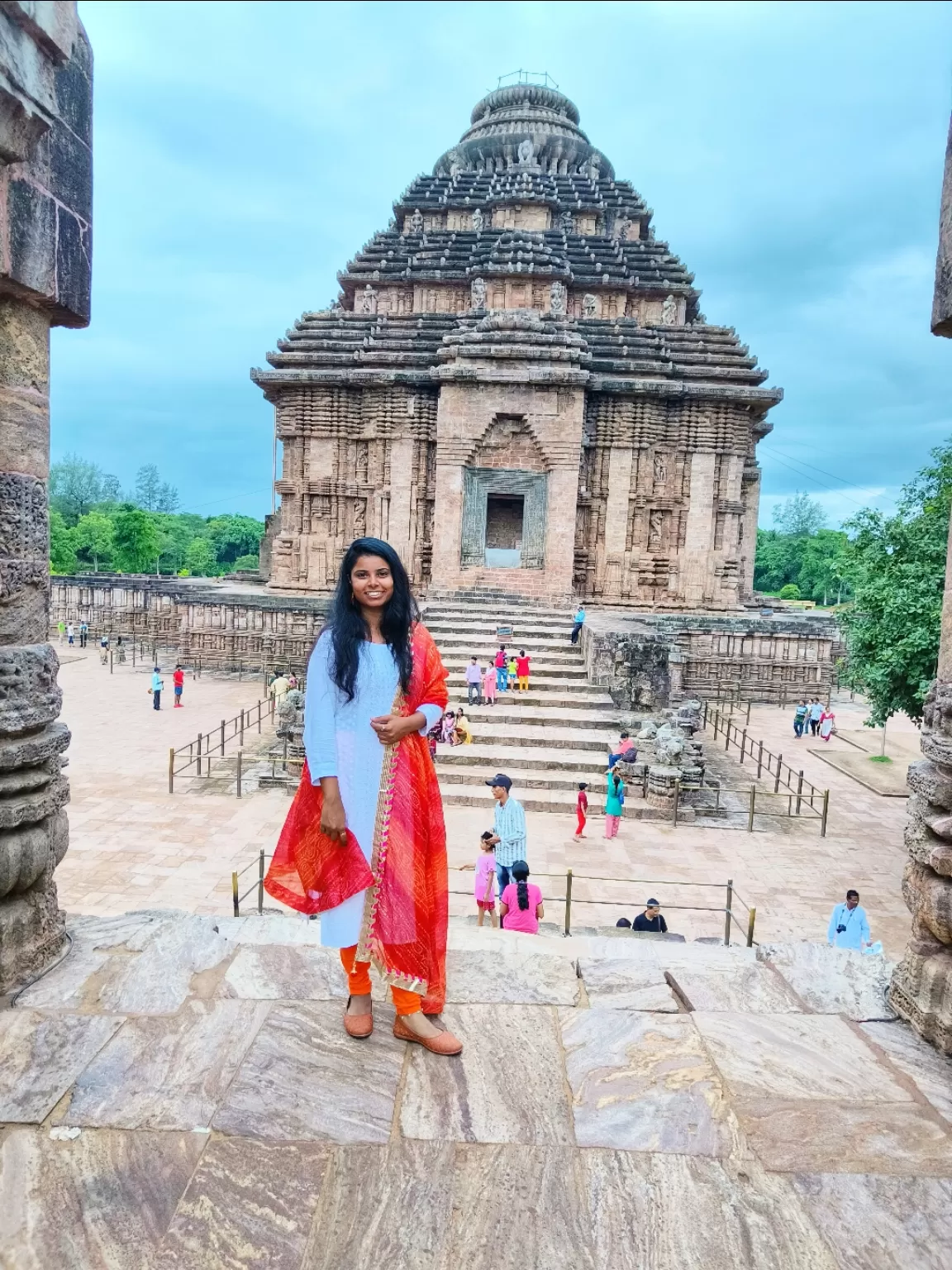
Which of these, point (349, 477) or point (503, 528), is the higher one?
point (349, 477)

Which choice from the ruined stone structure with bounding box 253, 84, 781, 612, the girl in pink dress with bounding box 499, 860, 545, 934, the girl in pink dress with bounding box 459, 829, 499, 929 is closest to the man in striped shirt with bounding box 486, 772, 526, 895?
the girl in pink dress with bounding box 459, 829, 499, 929

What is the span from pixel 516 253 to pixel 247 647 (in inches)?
550

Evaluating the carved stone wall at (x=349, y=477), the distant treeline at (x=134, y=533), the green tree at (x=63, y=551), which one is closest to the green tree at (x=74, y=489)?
the distant treeline at (x=134, y=533)

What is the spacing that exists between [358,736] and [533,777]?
8.02 meters

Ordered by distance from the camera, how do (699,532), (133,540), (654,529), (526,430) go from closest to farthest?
1. (526,430)
2. (699,532)
3. (654,529)
4. (133,540)

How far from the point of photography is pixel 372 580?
2.76m

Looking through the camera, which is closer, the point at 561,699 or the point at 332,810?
the point at 332,810

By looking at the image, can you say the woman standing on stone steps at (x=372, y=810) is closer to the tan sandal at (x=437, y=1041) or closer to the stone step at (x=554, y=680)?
the tan sandal at (x=437, y=1041)

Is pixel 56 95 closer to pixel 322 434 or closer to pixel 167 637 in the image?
pixel 322 434

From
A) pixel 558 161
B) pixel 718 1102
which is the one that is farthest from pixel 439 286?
pixel 718 1102

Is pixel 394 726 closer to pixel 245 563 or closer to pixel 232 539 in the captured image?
pixel 245 563

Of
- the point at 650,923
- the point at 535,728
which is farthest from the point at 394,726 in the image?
the point at 535,728

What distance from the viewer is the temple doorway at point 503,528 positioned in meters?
20.9

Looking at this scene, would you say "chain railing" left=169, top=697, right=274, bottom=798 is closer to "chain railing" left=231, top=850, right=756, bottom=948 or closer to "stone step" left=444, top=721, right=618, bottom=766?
"chain railing" left=231, top=850, right=756, bottom=948
